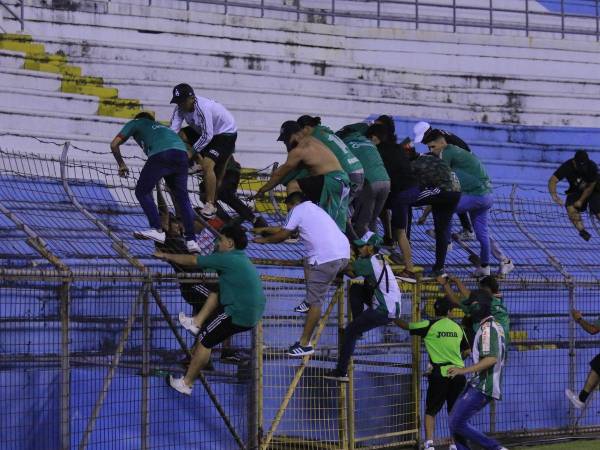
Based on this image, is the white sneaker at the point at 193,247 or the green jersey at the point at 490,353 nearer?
the white sneaker at the point at 193,247

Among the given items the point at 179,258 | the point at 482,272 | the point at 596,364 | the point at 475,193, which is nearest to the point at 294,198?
the point at 179,258

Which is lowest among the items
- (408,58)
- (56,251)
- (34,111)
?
(56,251)

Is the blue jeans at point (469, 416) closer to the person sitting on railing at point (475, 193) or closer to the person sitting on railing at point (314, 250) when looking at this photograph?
the person sitting on railing at point (314, 250)

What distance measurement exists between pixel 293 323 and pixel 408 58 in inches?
435

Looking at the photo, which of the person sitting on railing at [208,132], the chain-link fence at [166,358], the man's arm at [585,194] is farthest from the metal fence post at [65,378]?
the man's arm at [585,194]

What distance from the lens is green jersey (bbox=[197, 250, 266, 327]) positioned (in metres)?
9.80

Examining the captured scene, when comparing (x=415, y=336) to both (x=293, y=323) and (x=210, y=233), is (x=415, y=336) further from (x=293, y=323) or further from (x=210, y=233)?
(x=210, y=233)

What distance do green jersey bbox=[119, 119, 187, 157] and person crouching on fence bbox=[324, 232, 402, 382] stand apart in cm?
189

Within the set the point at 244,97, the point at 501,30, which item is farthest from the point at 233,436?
the point at 501,30

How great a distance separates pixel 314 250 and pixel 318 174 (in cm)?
96

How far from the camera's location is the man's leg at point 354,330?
10883 mm

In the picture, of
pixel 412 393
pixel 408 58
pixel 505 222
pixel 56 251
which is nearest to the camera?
pixel 56 251

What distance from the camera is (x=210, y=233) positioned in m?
11.3

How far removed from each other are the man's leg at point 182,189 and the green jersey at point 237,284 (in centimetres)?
95
